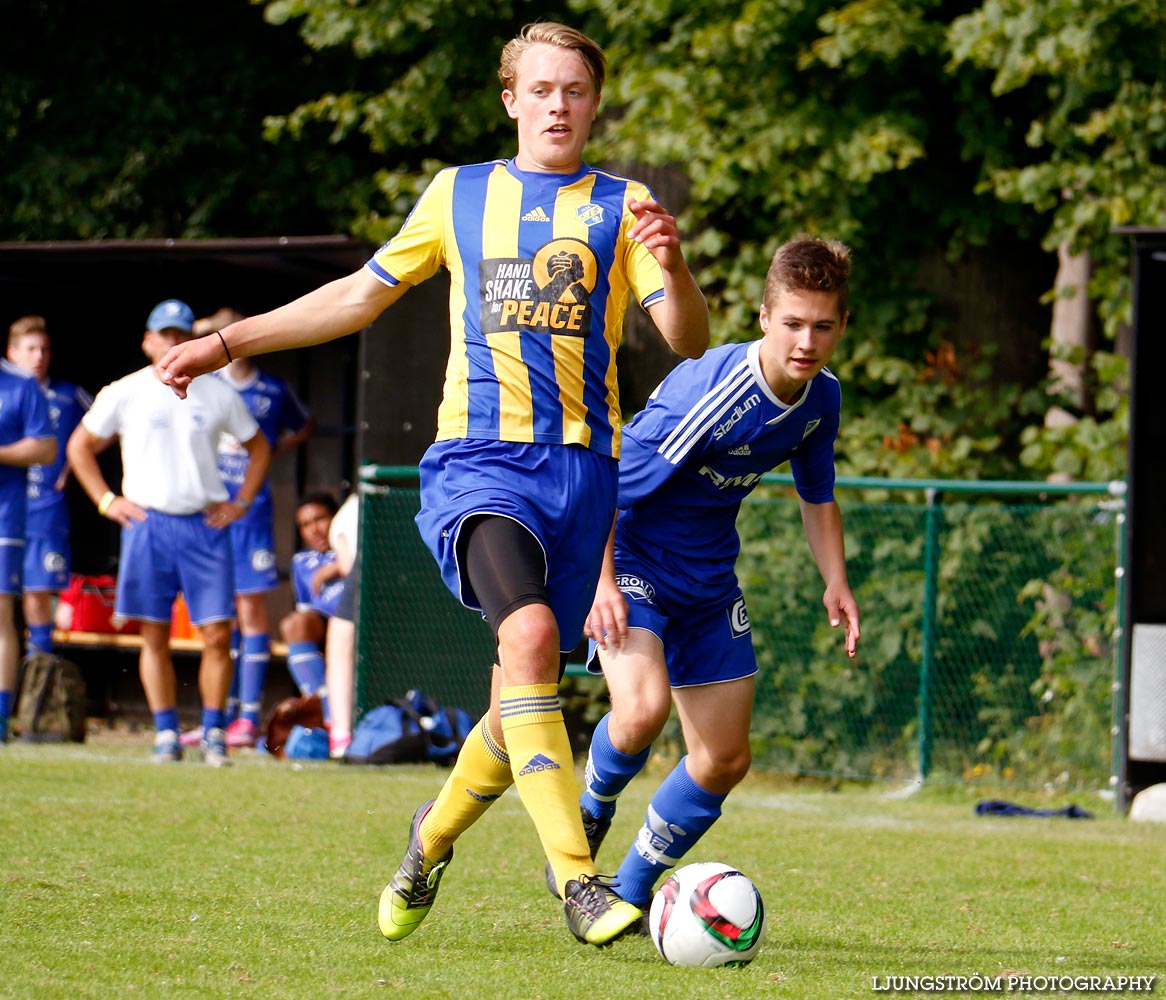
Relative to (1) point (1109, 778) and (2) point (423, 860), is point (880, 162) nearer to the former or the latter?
(1) point (1109, 778)

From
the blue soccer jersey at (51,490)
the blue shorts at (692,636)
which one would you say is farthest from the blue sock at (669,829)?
the blue soccer jersey at (51,490)

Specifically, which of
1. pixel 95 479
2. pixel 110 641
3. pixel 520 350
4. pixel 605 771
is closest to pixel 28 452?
pixel 95 479

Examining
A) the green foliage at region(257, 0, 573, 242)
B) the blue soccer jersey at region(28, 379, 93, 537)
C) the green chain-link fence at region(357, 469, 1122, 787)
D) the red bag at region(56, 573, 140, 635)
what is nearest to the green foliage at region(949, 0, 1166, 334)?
the green chain-link fence at region(357, 469, 1122, 787)

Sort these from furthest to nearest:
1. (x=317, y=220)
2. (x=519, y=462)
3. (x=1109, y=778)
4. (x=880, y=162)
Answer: (x=317, y=220) < (x=880, y=162) < (x=1109, y=778) < (x=519, y=462)

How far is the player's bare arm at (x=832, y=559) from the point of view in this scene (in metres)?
5.09

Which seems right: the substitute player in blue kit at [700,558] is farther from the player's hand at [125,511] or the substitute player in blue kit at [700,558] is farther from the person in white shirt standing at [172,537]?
the player's hand at [125,511]

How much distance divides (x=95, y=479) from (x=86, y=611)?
9.97 ft

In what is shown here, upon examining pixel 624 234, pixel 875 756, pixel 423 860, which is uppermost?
pixel 624 234

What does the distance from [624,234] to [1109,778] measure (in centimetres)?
670

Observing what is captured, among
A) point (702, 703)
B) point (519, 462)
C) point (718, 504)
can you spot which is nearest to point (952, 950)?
point (702, 703)

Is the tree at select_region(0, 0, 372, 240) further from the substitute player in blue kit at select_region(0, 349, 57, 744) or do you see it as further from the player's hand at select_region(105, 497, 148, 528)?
the player's hand at select_region(105, 497, 148, 528)

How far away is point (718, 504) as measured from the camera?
527 centimetres

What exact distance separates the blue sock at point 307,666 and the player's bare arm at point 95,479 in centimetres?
194

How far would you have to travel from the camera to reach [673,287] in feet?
13.9
